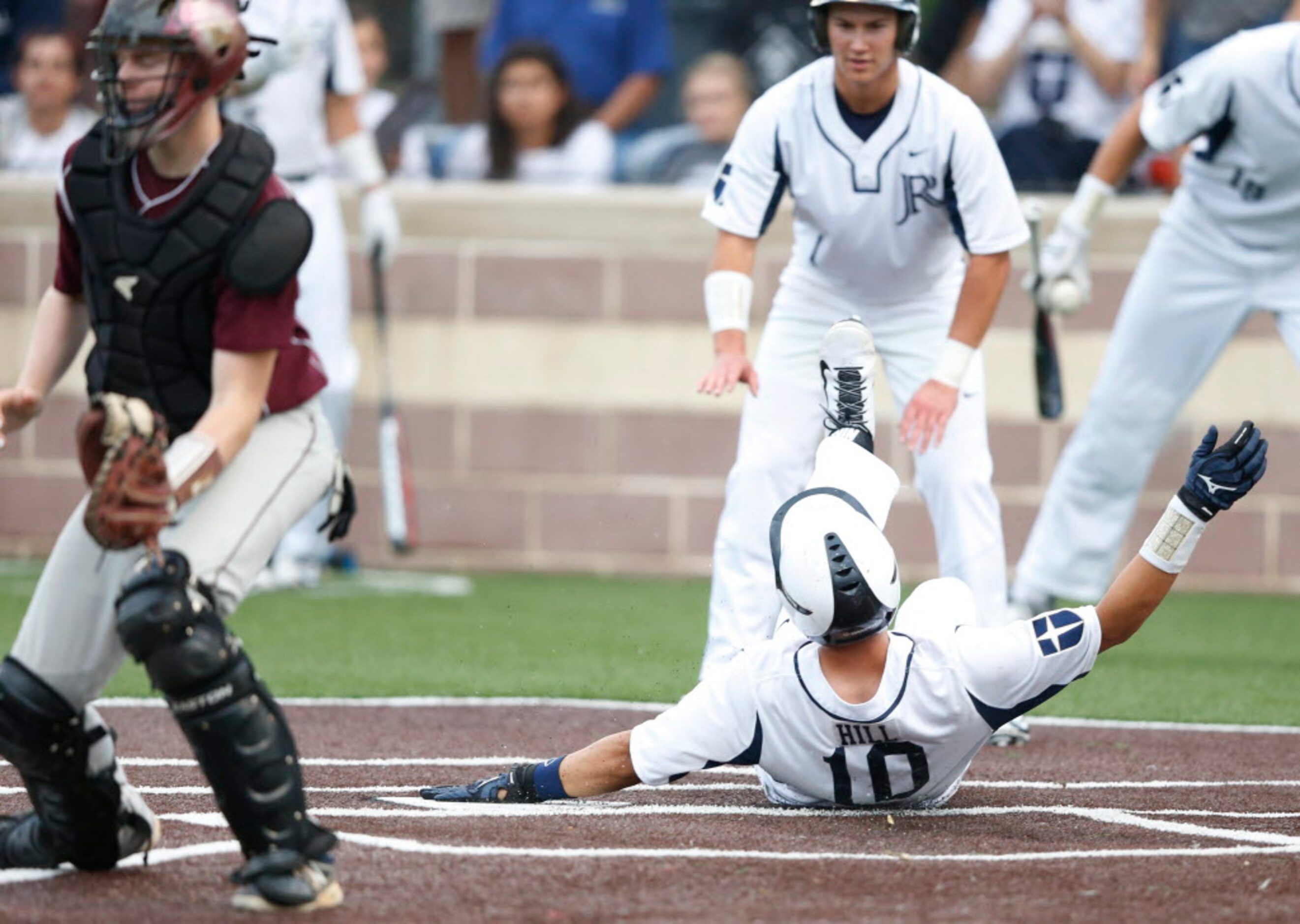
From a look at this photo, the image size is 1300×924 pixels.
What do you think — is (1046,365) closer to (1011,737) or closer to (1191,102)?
(1191,102)

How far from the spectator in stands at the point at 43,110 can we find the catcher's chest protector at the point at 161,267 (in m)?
7.95

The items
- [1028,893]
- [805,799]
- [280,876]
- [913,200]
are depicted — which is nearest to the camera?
[280,876]

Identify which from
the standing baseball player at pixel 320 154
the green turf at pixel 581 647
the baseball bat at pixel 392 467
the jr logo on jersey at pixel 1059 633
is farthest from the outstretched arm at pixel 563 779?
the baseball bat at pixel 392 467

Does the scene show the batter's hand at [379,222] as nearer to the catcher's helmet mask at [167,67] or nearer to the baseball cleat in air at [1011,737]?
the baseball cleat in air at [1011,737]

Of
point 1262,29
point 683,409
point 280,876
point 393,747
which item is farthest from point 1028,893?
point 683,409

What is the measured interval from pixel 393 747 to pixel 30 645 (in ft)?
7.16

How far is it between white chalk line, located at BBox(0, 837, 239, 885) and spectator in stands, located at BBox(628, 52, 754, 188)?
23.7ft

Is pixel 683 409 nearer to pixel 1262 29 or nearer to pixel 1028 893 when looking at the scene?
pixel 1262 29

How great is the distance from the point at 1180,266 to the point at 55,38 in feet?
23.2

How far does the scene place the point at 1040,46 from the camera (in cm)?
1141

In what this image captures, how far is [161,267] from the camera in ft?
13.9

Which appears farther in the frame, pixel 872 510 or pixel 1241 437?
pixel 872 510

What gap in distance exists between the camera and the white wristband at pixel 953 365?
20.0ft

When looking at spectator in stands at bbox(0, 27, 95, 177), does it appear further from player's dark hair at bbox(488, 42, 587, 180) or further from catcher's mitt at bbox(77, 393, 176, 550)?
catcher's mitt at bbox(77, 393, 176, 550)
